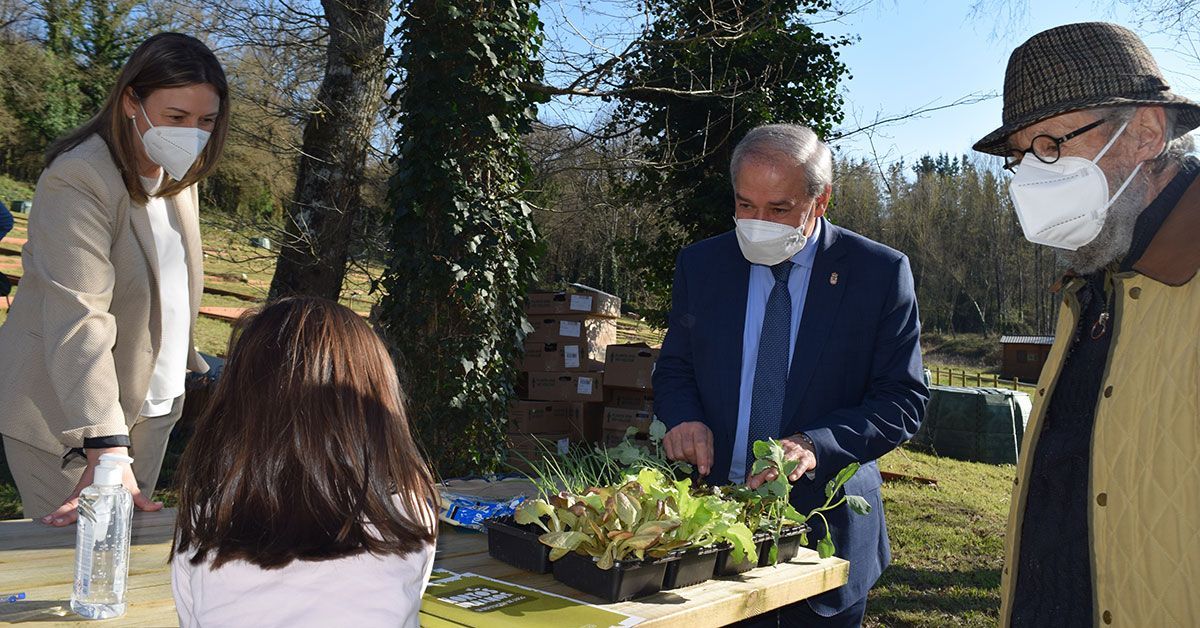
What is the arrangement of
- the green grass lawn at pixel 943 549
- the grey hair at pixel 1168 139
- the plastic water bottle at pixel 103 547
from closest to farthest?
1. the plastic water bottle at pixel 103 547
2. the grey hair at pixel 1168 139
3. the green grass lawn at pixel 943 549

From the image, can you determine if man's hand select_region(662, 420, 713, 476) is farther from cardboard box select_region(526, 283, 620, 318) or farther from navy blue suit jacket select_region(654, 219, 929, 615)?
cardboard box select_region(526, 283, 620, 318)

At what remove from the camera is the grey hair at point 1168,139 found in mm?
1720

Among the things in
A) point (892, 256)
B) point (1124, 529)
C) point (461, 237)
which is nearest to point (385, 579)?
point (1124, 529)

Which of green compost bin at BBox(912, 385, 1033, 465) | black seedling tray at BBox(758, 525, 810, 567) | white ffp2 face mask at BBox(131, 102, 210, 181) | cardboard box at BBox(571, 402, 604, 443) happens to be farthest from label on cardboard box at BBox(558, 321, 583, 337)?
black seedling tray at BBox(758, 525, 810, 567)

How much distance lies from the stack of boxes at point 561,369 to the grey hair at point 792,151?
6.10 meters

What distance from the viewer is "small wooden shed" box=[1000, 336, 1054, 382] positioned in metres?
25.8

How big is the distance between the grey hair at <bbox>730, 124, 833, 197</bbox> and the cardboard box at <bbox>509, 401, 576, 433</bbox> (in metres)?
6.39

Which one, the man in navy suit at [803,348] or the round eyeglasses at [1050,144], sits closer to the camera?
the round eyeglasses at [1050,144]

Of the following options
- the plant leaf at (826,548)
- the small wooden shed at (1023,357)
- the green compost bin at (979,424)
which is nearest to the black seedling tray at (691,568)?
the plant leaf at (826,548)

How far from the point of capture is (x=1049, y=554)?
1.74 metres

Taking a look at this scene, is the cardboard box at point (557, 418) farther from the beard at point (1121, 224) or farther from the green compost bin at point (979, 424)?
the beard at point (1121, 224)

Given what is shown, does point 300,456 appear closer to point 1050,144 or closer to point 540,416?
point 1050,144

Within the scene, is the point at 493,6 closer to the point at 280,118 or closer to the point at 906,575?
the point at 280,118

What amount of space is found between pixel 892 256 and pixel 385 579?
5.06 ft
